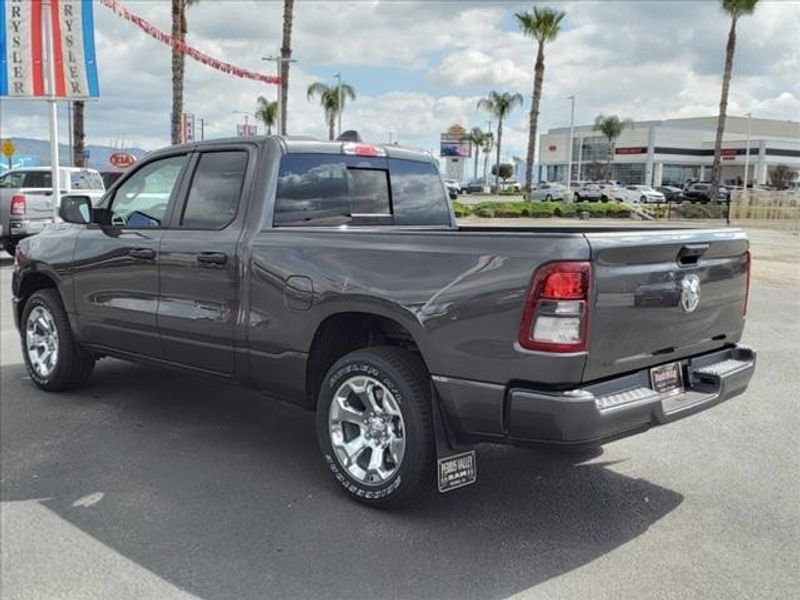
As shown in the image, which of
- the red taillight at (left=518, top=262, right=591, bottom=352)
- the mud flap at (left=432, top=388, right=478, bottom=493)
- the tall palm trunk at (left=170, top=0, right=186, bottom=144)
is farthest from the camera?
the tall palm trunk at (left=170, top=0, right=186, bottom=144)

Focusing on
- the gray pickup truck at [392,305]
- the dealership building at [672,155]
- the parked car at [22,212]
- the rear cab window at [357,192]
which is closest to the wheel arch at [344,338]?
the gray pickup truck at [392,305]

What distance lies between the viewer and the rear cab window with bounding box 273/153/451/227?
479 centimetres

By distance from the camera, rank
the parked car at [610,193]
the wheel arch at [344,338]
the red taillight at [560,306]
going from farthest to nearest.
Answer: the parked car at [610,193] < the wheel arch at [344,338] < the red taillight at [560,306]

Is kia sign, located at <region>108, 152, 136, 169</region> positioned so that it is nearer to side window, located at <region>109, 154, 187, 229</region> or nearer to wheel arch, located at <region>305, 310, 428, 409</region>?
side window, located at <region>109, 154, 187, 229</region>

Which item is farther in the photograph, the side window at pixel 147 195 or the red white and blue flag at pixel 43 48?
the red white and blue flag at pixel 43 48

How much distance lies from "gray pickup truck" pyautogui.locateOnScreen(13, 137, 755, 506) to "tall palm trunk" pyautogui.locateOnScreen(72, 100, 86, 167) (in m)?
25.3

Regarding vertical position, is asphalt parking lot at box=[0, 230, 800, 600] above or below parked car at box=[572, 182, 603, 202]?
below

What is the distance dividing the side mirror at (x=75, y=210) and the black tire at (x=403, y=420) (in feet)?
8.59

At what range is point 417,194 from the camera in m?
5.60

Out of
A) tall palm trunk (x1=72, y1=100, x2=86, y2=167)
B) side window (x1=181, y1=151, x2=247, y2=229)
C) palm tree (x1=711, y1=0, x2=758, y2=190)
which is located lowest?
side window (x1=181, y1=151, x2=247, y2=229)

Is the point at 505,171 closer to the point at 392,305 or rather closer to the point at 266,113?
the point at 266,113

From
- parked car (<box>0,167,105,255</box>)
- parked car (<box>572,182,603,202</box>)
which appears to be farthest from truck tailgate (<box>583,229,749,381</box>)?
parked car (<box>572,182,603,202</box>)

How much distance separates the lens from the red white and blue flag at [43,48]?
50.3 feet

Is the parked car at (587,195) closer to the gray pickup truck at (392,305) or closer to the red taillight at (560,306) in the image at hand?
the gray pickup truck at (392,305)
